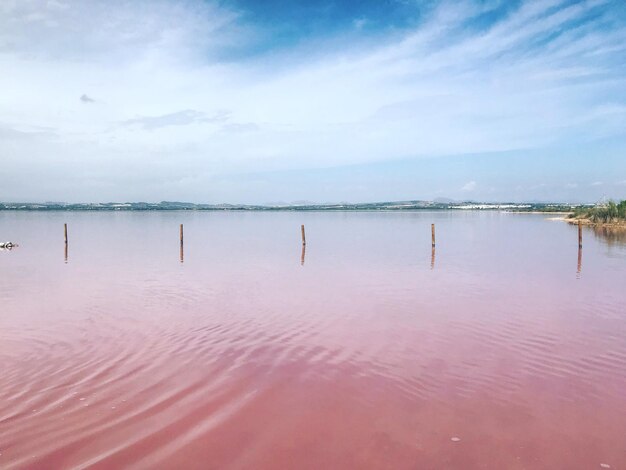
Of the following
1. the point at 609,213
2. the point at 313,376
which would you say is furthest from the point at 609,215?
the point at 313,376

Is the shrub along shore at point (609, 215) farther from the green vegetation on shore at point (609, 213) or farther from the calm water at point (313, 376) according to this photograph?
the calm water at point (313, 376)

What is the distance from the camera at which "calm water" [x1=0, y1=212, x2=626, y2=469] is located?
6195 millimetres

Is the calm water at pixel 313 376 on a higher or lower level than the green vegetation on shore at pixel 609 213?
lower

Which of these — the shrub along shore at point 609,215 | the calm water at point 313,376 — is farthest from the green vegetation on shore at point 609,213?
the calm water at point 313,376

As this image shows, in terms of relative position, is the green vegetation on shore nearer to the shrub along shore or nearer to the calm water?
the shrub along shore

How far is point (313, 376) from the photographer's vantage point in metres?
8.83

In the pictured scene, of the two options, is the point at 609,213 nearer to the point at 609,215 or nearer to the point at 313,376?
the point at 609,215

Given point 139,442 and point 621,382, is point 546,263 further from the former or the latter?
point 139,442

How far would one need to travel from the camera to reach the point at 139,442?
248 inches

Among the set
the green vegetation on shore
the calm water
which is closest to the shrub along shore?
the green vegetation on shore

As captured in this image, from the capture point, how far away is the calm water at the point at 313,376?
6195 millimetres

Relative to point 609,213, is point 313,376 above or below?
below

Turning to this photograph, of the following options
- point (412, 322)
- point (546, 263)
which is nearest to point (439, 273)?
point (546, 263)

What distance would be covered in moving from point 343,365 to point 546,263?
21.5 meters
